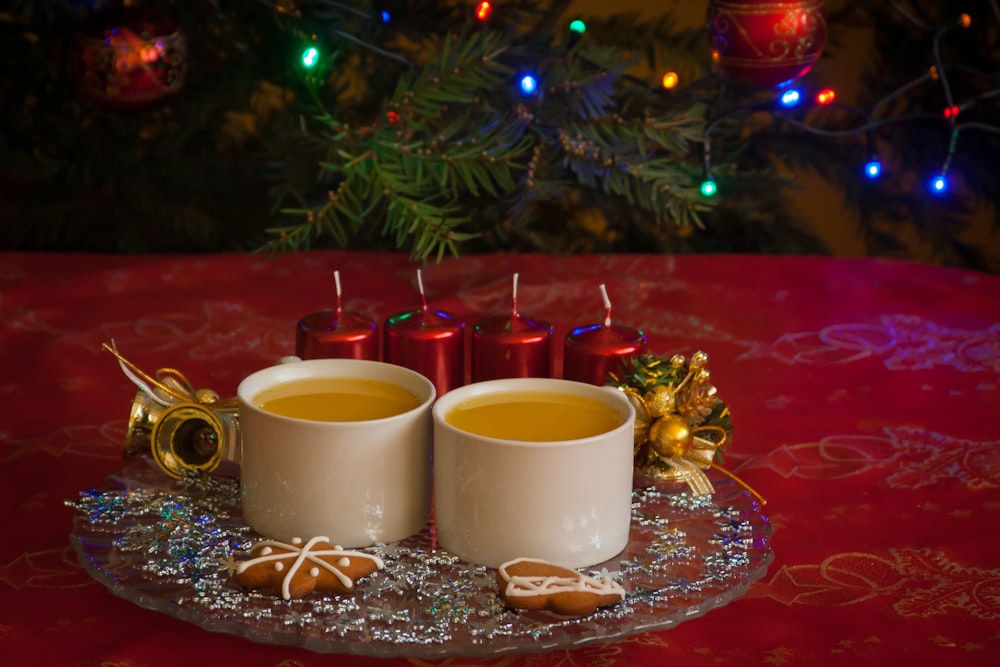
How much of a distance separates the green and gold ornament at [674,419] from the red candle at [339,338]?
0.57 feet

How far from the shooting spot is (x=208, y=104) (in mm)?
1514

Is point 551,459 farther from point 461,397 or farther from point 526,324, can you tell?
point 526,324

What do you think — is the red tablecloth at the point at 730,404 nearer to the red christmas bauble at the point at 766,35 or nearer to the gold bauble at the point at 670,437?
the gold bauble at the point at 670,437

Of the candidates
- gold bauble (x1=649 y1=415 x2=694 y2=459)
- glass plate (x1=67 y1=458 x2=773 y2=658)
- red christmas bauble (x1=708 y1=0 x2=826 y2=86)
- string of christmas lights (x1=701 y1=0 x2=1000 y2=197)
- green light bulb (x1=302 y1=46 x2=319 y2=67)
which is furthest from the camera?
string of christmas lights (x1=701 y1=0 x2=1000 y2=197)

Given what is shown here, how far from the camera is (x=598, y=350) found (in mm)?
797

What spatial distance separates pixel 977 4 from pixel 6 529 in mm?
1410

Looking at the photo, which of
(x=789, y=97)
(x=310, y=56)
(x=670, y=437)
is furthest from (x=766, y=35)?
(x=670, y=437)

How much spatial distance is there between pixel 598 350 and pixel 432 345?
0.11 m

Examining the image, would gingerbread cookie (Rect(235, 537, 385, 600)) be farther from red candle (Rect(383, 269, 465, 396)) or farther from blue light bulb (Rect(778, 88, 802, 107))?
blue light bulb (Rect(778, 88, 802, 107))

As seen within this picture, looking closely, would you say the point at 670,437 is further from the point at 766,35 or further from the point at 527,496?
the point at 766,35

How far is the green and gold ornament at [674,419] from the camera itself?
0.74m

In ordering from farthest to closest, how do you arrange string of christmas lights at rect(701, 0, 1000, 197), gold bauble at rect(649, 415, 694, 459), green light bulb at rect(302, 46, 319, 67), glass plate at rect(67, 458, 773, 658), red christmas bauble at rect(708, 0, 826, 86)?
string of christmas lights at rect(701, 0, 1000, 197) → green light bulb at rect(302, 46, 319, 67) → red christmas bauble at rect(708, 0, 826, 86) → gold bauble at rect(649, 415, 694, 459) → glass plate at rect(67, 458, 773, 658)

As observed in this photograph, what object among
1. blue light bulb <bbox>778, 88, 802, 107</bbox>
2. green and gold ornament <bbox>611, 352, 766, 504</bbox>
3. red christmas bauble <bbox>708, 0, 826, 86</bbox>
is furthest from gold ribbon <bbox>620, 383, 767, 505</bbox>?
Answer: blue light bulb <bbox>778, 88, 802, 107</bbox>

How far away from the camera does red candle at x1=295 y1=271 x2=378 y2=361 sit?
2.69ft
